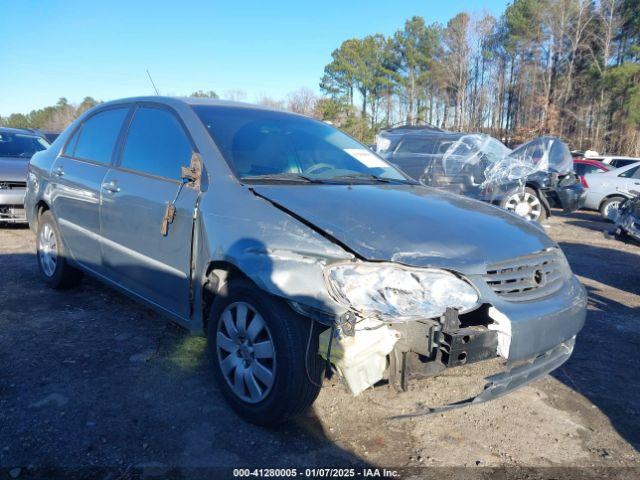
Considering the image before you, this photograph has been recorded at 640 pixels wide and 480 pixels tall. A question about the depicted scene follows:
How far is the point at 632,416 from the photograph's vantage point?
2.93 metres

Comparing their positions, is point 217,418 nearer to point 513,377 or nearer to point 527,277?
point 513,377

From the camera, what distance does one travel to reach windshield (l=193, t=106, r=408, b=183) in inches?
122

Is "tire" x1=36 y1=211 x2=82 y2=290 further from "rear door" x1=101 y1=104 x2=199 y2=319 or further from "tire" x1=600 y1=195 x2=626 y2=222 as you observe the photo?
"tire" x1=600 y1=195 x2=626 y2=222

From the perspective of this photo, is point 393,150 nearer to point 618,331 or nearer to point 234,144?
point 618,331

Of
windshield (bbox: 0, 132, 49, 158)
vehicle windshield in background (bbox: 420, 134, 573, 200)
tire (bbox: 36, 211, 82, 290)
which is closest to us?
tire (bbox: 36, 211, 82, 290)

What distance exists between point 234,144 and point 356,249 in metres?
1.26

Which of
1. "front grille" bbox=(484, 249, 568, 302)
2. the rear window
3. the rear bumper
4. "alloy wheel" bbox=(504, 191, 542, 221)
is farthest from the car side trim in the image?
the rear bumper

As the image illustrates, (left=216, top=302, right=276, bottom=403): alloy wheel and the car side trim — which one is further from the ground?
the car side trim

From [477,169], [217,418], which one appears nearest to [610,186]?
[477,169]

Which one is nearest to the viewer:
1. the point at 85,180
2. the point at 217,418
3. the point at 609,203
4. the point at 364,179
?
the point at 217,418

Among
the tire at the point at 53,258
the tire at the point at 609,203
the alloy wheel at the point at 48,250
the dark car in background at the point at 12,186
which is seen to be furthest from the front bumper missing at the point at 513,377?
the tire at the point at 609,203

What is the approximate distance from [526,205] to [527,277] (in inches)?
333

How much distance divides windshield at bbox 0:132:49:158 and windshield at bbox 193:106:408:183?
22.3 ft

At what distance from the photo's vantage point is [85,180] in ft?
13.1
